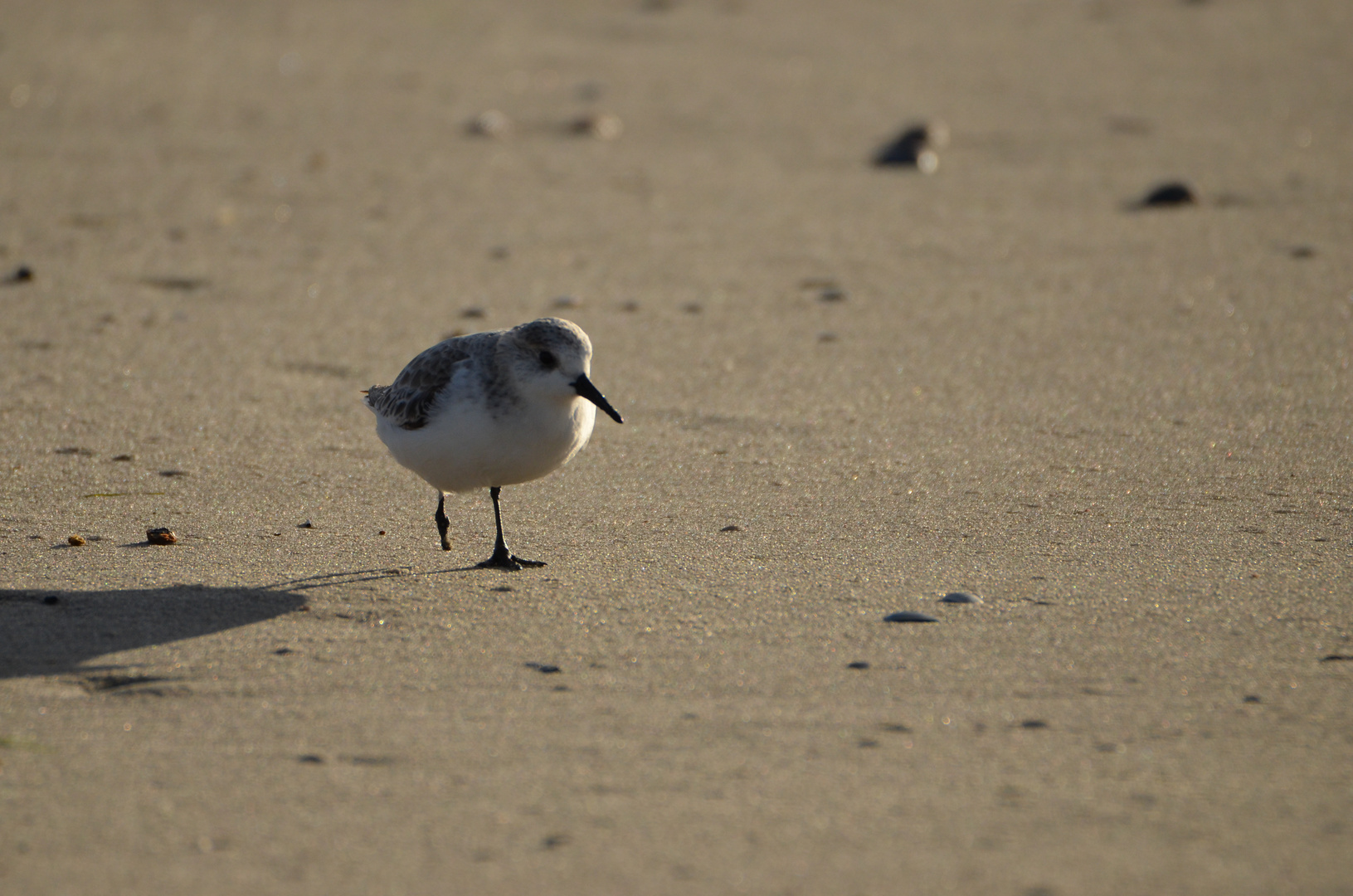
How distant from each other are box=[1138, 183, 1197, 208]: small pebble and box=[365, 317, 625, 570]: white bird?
5375 millimetres

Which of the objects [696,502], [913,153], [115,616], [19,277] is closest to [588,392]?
[696,502]

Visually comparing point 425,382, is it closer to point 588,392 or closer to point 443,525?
point 443,525

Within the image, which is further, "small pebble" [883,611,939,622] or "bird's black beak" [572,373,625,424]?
"bird's black beak" [572,373,625,424]

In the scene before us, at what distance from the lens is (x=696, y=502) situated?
4.65 m

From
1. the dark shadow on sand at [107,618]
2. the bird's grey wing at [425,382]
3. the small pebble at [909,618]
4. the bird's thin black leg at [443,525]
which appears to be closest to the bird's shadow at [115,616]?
the dark shadow on sand at [107,618]

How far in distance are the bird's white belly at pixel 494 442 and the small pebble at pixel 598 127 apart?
248 inches

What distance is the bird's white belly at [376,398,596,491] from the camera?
12.9 feet

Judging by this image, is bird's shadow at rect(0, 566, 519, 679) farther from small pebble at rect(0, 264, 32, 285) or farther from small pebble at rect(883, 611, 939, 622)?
small pebble at rect(0, 264, 32, 285)

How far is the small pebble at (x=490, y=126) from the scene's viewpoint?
1002cm

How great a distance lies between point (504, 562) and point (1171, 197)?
5765 mm

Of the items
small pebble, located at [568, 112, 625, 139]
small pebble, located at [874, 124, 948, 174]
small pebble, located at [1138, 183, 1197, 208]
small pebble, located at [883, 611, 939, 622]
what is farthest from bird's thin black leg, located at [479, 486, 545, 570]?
small pebble, located at [568, 112, 625, 139]

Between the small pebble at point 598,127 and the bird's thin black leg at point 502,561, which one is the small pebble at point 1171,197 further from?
the bird's thin black leg at point 502,561

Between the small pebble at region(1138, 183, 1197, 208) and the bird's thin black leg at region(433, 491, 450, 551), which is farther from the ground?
the small pebble at region(1138, 183, 1197, 208)

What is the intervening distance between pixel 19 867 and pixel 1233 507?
12.0ft
